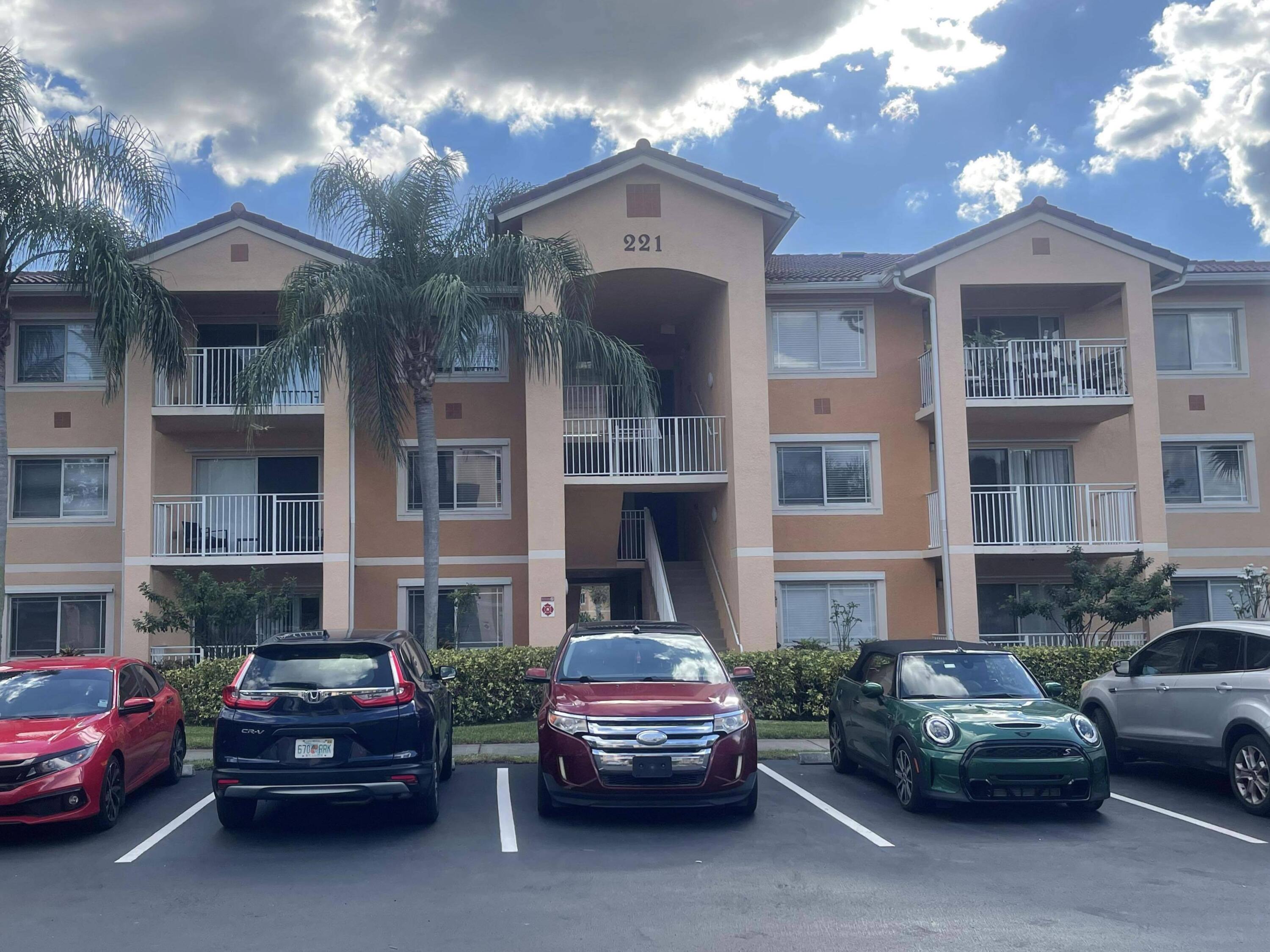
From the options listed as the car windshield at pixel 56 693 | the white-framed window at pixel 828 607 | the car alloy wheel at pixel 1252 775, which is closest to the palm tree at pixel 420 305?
the white-framed window at pixel 828 607

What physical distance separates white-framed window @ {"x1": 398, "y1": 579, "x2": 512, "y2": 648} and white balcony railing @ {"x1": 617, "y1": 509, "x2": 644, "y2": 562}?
8.76ft

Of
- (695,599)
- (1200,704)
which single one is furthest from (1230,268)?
(1200,704)

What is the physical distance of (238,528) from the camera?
66.1 ft

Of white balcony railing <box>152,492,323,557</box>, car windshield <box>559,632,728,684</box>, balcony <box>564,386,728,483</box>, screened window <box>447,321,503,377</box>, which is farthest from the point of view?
white balcony railing <box>152,492,323,557</box>

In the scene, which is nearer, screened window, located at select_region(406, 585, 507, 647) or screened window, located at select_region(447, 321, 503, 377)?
screened window, located at select_region(447, 321, 503, 377)

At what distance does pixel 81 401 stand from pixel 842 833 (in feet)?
56.5

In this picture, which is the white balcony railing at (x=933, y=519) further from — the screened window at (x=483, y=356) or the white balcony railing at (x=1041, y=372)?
the screened window at (x=483, y=356)

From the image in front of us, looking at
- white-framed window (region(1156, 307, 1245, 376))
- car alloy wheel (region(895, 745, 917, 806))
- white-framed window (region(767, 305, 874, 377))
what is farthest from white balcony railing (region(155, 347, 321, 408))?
white-framed window (region(1156, 307, 1245, 376))

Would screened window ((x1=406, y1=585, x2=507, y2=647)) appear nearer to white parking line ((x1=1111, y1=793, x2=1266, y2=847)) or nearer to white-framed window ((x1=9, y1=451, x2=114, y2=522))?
white-framed window ((x1=9, y1=451, x2=114, y2=522))

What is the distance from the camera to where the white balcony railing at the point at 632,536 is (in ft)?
72.3

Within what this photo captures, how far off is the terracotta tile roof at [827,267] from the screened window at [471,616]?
7.85 m

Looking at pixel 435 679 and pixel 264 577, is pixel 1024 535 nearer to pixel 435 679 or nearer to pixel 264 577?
pixel 435 679

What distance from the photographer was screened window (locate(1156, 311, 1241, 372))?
2156 centimetres

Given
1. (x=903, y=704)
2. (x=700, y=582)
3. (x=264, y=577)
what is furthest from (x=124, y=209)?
(x=903, y=704)
